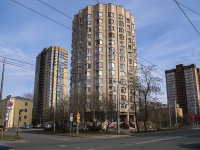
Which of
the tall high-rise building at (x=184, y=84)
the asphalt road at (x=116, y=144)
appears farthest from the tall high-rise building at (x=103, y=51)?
the asphalt road at (x=116, y=144)

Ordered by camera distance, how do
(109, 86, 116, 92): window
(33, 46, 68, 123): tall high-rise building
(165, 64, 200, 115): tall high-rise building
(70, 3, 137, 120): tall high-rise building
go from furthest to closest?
1. (165, 64, 200, 115): tall high-rise building
2. (70, 3, 137, 120): tall high-rise building
3. (109, 86, 116, 92): window
4. (33, 46, 68, 123): tall high-rise building

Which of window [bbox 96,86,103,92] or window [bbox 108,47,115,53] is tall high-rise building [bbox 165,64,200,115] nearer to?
window [bbox 108,47,115,53]

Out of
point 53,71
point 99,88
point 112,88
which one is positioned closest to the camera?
point 53,71

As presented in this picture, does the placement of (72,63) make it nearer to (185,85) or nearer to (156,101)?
(156,101)

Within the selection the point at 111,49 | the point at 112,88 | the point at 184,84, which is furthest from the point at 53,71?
the point at 184,84

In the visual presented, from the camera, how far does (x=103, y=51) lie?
254 ft

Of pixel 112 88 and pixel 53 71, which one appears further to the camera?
pixel 112 88

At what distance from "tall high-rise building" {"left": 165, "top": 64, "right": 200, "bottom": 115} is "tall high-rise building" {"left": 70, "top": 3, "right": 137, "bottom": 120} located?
23.6 meters

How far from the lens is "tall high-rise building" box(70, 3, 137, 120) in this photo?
7531 cm

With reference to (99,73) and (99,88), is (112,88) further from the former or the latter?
(99,73)

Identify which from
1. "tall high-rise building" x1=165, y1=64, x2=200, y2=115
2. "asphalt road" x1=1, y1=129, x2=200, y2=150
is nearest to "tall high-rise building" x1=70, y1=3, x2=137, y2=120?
"tall high-rise building" x1=165, y1=64, x2=200, y2=115

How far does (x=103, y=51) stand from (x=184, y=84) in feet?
137

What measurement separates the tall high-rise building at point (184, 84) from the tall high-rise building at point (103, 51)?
23585mm

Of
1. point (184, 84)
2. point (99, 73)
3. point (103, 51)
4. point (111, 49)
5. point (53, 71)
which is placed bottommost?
point (53, 71)
